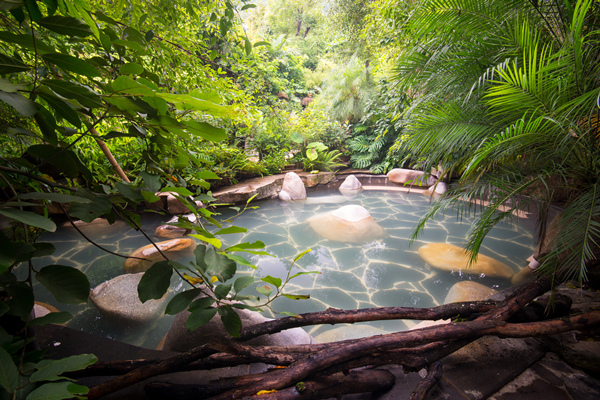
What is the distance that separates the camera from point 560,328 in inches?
47.1

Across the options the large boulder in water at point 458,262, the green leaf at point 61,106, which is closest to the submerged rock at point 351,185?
the large boulder in water at point 458,262

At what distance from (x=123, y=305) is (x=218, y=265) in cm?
249

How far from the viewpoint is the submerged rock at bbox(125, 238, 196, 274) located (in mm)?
3324

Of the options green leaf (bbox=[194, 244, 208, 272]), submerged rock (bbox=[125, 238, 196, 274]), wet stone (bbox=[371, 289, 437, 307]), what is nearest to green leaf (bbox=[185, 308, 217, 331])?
green leaf (bbox=[194, 244, 208, 272])

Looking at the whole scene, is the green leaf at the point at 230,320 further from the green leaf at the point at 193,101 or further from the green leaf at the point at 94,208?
the green leaf at the point at 193,101

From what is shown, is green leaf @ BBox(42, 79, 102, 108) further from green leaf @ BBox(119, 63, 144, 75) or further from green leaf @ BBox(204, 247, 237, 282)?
green leaf @ BBox(204, 247, 237, 282)

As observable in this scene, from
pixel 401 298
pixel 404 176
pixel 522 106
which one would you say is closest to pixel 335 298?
pixel 401 298

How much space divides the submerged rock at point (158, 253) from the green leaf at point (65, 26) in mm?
3363

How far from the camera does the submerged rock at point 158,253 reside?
332 centimetres

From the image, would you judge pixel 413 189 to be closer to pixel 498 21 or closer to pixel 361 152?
pixel 361 152

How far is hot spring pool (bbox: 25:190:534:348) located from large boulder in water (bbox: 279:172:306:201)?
138cm

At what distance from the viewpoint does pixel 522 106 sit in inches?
65.4

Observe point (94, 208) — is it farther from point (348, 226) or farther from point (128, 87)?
point (348, 226)

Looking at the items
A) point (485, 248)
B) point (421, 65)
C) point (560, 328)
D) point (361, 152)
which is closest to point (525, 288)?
point (560, 328)
